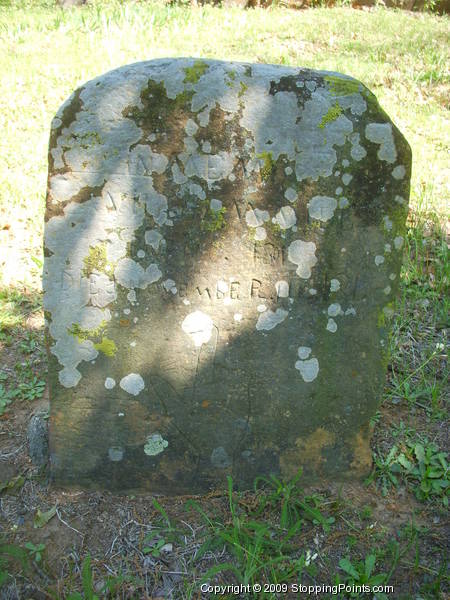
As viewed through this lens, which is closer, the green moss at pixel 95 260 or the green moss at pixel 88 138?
the green moss at pixel 88 138

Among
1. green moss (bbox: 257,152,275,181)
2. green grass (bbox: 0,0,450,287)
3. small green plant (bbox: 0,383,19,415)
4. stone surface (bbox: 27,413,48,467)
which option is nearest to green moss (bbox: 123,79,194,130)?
green moss (bbox: 257,152,275,181)

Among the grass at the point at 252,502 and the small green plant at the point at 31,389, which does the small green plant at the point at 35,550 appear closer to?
the grass at the point at 252,502

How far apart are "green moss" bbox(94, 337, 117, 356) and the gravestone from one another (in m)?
0.02

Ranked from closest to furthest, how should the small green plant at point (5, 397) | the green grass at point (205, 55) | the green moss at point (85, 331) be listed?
the green moss at point (85, 331) < the small green plant at point (5, 397) < the green grass at point (205, 55)

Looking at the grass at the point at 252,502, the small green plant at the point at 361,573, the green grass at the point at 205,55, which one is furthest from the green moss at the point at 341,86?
the green grass at the point at 205,55

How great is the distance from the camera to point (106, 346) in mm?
2143

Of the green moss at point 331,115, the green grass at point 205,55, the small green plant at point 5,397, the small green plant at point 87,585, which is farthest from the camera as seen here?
the green grass at point 205,55

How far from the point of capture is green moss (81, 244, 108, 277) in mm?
2051

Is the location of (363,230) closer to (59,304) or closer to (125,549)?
(59,304)

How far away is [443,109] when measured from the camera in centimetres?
582

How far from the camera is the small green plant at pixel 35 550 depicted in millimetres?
2068

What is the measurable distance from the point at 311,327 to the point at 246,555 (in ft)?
2.97

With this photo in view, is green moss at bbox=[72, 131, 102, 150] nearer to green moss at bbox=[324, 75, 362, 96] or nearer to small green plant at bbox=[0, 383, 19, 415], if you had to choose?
green moss at bbox=[324, 75, 362, 96]

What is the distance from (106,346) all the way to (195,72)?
1.08 m
